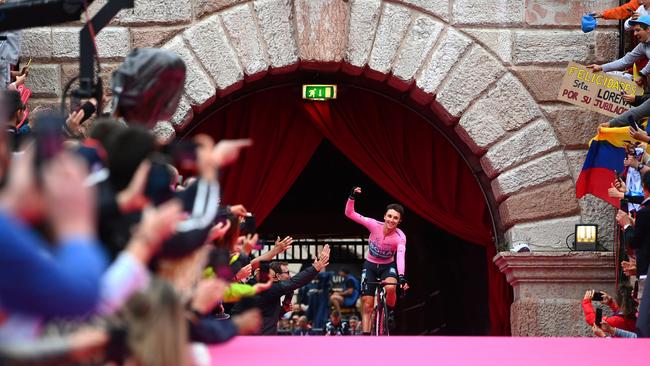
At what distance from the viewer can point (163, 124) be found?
11.8m

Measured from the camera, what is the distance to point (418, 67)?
12.0 meters

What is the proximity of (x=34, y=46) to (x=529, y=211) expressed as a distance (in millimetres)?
4647

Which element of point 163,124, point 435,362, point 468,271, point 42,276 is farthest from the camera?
point 468,271

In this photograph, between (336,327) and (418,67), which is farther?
(336,327)

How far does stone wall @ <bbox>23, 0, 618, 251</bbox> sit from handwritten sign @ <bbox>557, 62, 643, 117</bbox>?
415 mm

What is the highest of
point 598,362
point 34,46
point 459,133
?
point 34,46

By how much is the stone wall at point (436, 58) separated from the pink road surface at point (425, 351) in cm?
426

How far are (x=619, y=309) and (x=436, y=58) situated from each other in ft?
9.20

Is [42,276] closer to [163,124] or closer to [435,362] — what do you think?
[435,362]

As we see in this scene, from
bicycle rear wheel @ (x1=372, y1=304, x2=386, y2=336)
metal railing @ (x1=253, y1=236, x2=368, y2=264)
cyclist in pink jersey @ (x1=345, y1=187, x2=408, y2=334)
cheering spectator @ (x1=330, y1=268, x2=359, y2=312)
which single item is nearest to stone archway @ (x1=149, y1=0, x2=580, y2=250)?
cyclist in pink jersey @ (x1=345, y1=187, x2=408, y2=334)

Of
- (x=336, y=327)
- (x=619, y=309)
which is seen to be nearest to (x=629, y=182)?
(x=619, y=309)

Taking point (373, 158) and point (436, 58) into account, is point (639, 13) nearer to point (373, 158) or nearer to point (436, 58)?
point (436, 58)

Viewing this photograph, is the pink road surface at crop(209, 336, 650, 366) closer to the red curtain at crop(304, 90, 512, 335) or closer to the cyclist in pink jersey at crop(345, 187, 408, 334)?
the cyclist in pink jersey at crop(345, 187, 408, 334)


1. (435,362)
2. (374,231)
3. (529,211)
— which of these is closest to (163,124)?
(374,231)
